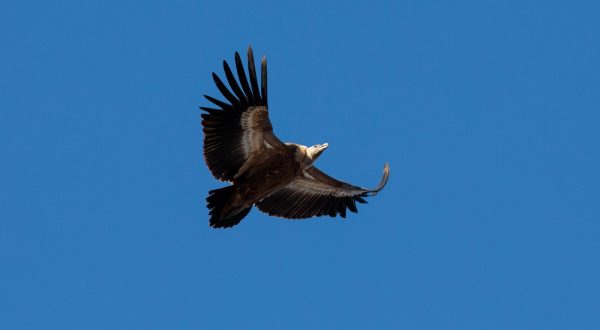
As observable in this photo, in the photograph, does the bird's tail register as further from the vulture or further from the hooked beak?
the hooked beak

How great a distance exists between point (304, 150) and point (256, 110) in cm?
128

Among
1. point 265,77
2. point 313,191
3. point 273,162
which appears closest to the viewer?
point 265,77

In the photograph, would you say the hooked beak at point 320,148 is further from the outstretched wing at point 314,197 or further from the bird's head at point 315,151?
the outstretched wing at point 314,197

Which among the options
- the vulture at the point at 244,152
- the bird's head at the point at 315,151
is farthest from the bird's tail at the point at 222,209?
the bird's head at the point at 315,151

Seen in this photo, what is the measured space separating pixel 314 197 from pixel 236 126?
2954mm

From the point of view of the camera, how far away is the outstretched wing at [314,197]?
22.5 m

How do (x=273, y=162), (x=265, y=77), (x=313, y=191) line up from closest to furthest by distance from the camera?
(x=265, y=77)
(x=273, y=162)
(x=313, y=191)

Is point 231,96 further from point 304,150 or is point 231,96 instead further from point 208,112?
point 304,150

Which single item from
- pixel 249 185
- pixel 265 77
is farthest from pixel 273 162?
pixel 265 77

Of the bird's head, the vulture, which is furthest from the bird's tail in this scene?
the bird's head

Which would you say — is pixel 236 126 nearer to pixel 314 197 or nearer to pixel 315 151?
pixel 315 151

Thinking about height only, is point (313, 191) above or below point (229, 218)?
above

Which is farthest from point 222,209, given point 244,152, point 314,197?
point 314,197

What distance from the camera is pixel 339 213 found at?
23.2 metres
